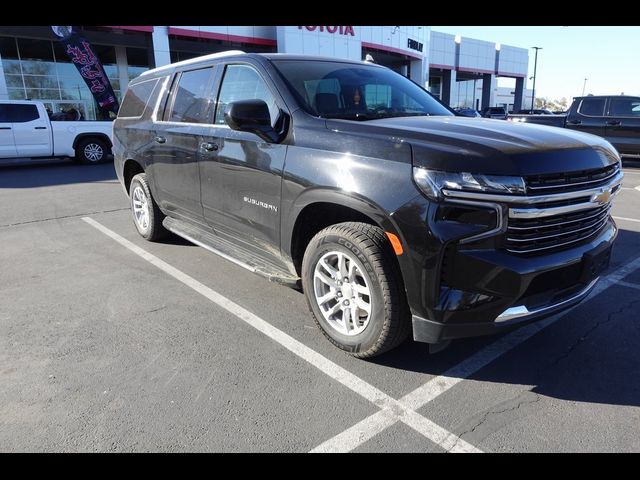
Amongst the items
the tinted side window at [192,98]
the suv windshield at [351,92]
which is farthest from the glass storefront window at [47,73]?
the suv windshield at [351,92]

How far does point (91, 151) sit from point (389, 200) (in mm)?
14479

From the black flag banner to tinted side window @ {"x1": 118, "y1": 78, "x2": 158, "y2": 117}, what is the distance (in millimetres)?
15355

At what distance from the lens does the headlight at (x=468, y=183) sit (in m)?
2.37

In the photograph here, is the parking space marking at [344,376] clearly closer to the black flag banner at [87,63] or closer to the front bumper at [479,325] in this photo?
the front bumper at [479,325]

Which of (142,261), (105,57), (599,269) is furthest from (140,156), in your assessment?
(105,57)

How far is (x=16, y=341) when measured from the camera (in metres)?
3.40

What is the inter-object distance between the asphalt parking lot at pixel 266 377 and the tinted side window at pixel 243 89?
63.2 inches

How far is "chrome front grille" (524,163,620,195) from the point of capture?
2418mm

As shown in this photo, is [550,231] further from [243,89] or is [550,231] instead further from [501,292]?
[243,89]

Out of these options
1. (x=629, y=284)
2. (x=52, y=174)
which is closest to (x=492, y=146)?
(x=629, y=284)

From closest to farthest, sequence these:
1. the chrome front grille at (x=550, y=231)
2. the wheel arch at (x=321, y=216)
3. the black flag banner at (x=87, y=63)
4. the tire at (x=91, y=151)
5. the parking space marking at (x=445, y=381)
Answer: the parking space marking at (x=445, y=381) → the chrome front grille at (x=550, y=231) → the wheel arch at (x=321, y=216) → the tire at (x=91, y=151) → the black flag banner at (x=87, y=63)

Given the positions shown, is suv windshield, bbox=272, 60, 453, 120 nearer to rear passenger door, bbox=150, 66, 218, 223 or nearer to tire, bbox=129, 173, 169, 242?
rear passenger door, bbox=150, 66, 218, 223
